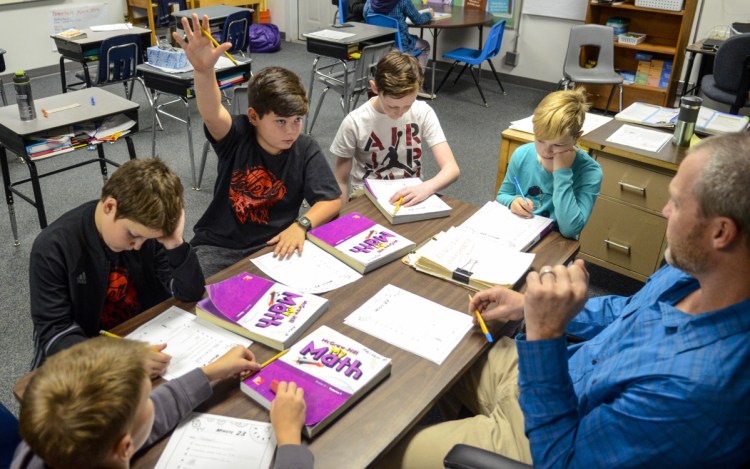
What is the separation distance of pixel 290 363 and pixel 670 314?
0.81 meters

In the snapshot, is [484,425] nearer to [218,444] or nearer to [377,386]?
[377,386]

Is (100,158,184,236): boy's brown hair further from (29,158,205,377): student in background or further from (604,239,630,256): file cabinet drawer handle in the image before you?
(604,239,630,256): file cabinet drawer handle

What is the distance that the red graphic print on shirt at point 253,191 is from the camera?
6.73 feet

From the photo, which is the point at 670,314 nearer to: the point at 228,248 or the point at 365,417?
the point at 365,417

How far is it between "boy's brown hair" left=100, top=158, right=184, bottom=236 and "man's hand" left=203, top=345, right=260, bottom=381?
1.27 ft

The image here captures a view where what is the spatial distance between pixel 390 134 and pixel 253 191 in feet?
2.25

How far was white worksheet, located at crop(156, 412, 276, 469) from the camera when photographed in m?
1.07

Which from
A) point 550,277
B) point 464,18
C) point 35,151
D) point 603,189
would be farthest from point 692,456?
point 464,18

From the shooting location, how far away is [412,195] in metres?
2.07

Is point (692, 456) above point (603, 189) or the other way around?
above

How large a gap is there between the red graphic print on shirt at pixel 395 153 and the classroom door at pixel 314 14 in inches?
222

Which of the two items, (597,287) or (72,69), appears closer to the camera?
(597,287)

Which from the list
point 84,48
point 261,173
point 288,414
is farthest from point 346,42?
point 288,414

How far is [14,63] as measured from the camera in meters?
5.95
